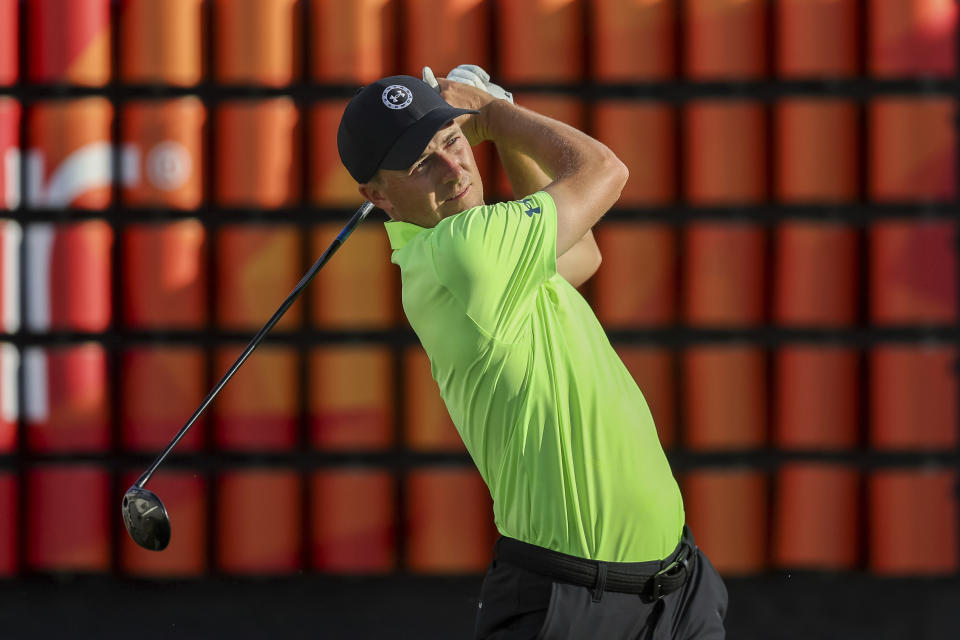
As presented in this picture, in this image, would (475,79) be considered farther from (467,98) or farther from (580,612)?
(580,612)

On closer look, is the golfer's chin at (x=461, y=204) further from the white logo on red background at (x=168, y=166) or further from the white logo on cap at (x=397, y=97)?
the white logo on red background at (x=168, y=166)

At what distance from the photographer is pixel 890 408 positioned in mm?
3365

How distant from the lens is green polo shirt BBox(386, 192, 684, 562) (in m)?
1.57

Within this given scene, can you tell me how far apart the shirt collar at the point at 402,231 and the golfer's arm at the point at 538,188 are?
250 mm

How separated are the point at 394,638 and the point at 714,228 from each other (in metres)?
1.85

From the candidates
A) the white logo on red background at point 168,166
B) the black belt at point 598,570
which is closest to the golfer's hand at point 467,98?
the black belt at point 598,570

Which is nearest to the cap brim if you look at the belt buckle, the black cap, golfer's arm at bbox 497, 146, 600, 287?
the black cap

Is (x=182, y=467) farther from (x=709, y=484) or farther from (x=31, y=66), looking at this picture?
(x=709, y=484)

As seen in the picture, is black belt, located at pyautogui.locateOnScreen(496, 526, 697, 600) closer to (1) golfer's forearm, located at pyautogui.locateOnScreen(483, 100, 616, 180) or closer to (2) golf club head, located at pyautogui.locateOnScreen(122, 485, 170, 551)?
(1) golfer's forearm, located at pyautogui.locateOnScreen(483, 100, 616, 180)

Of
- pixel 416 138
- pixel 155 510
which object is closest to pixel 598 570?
pixel 416 138

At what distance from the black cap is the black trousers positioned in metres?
0.72

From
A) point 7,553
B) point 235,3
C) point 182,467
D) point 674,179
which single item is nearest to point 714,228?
point 674,179

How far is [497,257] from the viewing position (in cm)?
155

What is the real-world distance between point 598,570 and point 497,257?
53 centimetres
